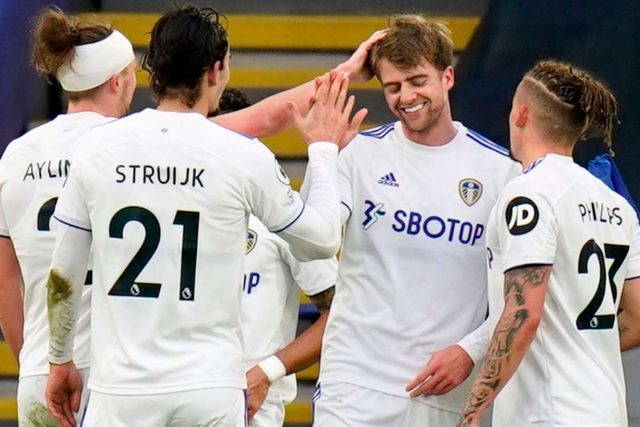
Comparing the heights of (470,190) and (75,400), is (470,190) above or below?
above

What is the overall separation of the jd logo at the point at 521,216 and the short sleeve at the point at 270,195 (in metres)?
0.59

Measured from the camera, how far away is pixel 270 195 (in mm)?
3697

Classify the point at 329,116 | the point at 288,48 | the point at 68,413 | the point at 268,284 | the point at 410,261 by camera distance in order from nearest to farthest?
the point at 329,116, the point at 68,413, the point at 410,261, the point at 268,284, the point at 288,48

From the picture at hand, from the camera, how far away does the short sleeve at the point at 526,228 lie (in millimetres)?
3809

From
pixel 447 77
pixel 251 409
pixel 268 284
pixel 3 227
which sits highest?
pixel 447 77

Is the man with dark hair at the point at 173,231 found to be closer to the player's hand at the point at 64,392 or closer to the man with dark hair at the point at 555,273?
the player's hand at the point at 64,392

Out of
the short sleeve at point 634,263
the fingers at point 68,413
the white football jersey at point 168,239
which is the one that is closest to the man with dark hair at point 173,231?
the white football jersey at point 168,239

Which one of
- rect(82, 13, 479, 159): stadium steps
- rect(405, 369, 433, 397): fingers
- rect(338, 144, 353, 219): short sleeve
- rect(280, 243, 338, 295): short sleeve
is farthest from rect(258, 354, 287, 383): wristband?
rect(82, 13, 479, 159): stadium steps

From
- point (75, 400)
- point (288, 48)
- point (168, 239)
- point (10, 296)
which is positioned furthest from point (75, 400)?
point (288, 48)

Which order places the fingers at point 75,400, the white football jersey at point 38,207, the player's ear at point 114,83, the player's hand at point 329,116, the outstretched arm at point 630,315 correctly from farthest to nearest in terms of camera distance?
the player's ear at point 114,83
the white football jersey at point 38,207
the outstretched arm at point 630,315
the fingers at point 75,400
the player's hand at point 329,116

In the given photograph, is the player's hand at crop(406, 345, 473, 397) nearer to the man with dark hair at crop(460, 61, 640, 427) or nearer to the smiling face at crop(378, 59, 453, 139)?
the man with dark hair at crop(460, 61, 640, 427)

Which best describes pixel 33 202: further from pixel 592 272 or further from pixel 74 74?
pixel 592 272

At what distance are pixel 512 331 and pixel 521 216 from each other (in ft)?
1.04

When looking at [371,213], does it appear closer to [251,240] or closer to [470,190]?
[470,190]
